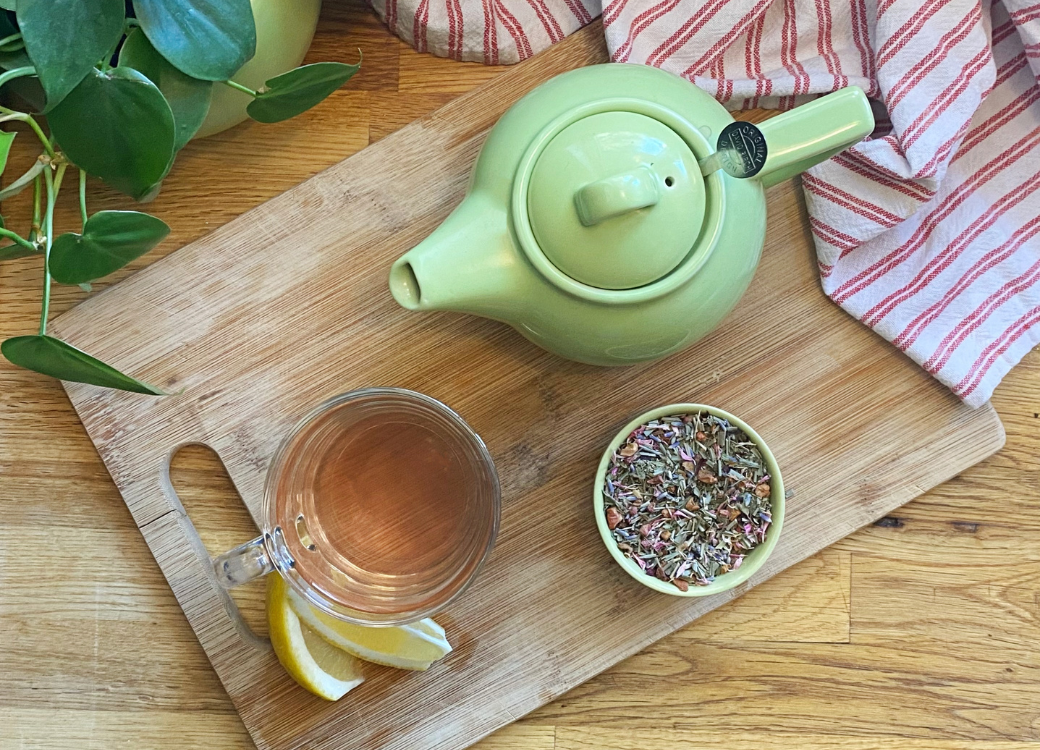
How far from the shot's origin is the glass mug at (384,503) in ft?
2.50

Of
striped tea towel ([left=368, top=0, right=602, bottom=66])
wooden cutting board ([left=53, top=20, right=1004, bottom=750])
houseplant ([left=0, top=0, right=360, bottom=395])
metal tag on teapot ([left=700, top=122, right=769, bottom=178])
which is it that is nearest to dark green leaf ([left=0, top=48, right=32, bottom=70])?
houseplant ([left=0, top=0, right=360, bottom=395])

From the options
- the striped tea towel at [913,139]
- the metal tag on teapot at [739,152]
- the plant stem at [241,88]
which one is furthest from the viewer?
the striped tea towel at [913,139]

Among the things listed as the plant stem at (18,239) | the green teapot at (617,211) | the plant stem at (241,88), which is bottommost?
the green teapot at (617,211)

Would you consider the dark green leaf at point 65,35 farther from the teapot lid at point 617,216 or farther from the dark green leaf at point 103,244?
the teapot lid at point 617,216

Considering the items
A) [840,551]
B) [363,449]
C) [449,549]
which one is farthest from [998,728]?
[363,449]

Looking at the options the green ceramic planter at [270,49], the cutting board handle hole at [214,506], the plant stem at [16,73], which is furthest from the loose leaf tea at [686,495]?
the plant stem at [16,73]

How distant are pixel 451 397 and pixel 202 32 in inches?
14.7

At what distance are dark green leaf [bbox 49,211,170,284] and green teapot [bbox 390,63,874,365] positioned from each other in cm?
21

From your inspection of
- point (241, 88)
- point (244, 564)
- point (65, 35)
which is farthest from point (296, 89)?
point (244, 564)

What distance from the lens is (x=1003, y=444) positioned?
2.75 ft

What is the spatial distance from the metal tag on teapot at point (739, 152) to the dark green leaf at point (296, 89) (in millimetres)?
298

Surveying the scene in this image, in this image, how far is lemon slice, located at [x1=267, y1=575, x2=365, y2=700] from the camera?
2.51 feet

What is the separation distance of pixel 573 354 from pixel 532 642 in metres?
0.29

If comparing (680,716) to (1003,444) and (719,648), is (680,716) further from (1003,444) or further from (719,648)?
(1003,444)
